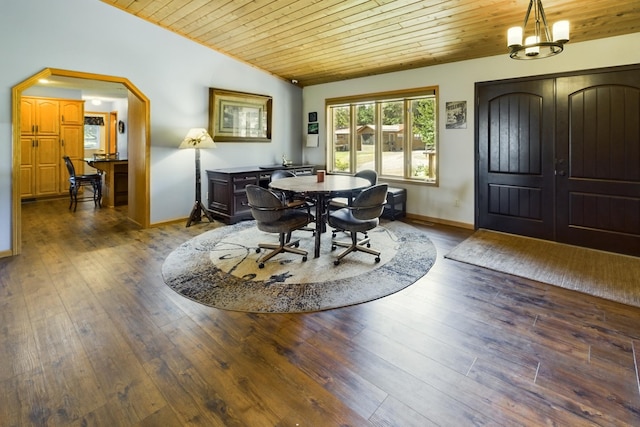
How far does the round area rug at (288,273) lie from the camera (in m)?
2.70

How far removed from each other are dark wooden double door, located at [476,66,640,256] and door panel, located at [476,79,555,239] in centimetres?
1

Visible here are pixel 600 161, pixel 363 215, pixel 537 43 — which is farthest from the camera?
pixel 600 161

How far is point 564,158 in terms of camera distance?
4.15m

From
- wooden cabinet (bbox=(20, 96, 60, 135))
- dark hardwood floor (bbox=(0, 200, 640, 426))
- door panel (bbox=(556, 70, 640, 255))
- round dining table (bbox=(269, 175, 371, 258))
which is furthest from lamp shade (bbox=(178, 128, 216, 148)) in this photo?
door panel (bbox=(556, 70, 640, 255))

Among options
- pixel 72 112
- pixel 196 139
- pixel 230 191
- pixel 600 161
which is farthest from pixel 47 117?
pixel 600 161

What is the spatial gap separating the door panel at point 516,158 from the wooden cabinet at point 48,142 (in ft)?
27.3

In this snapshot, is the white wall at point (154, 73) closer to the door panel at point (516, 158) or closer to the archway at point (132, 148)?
the archway at point (132, 148)

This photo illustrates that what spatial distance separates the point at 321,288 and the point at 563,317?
1.79m

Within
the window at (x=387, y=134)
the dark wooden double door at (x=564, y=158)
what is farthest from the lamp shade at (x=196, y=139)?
the dark wooden double door at (x=564, y=158)

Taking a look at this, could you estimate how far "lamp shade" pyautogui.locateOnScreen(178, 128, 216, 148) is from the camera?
4.96 m

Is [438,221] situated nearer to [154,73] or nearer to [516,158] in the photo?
[516,158]

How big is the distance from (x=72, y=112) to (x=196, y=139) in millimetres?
4820

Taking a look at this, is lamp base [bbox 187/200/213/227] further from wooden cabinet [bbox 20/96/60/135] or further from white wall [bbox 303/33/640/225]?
wooden cabinet [bbox 20/96/60/135]

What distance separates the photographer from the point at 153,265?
3.51m
